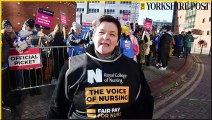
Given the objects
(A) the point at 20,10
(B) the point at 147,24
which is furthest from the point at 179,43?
(A) the point at 20,10

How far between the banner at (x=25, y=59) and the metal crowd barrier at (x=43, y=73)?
162mm

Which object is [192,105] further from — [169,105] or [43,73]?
[43,73]

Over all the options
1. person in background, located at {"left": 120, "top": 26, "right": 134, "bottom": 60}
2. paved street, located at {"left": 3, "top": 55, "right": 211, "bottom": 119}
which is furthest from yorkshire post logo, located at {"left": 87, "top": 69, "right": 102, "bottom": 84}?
person in background, located at {"left": 120, "top": 26, "right": 134, "bottom": 60}

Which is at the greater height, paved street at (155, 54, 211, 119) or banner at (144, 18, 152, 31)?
banner at (144, 18, 152, 31)

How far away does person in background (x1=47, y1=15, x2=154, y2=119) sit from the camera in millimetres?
2436

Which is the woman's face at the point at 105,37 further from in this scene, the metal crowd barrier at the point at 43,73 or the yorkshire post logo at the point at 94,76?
the metal crowd barrier at the point at 43,73

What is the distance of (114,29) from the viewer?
8.09 ft

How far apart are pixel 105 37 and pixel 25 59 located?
16.0 feet

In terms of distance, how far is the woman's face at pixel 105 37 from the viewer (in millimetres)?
2439

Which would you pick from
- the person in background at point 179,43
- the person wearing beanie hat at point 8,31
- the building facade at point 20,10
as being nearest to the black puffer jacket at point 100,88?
the person wearing beanie hat at point 8,31

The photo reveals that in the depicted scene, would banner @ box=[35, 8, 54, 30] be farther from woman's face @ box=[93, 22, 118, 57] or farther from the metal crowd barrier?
woman's face @ box=[93, 22, 118, 57]

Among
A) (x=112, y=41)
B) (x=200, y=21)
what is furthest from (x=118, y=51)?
(x=200, y=21)

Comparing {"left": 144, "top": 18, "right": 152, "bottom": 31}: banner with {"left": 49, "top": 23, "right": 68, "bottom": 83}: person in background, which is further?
{"left": 144, "top": 18, "right": 152, "bottom": 31}: banner

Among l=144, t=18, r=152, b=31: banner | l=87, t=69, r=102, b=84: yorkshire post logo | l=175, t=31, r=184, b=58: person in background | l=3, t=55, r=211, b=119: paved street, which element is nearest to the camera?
l=87, t=69, r=102, b=84: yorkshire post logo
